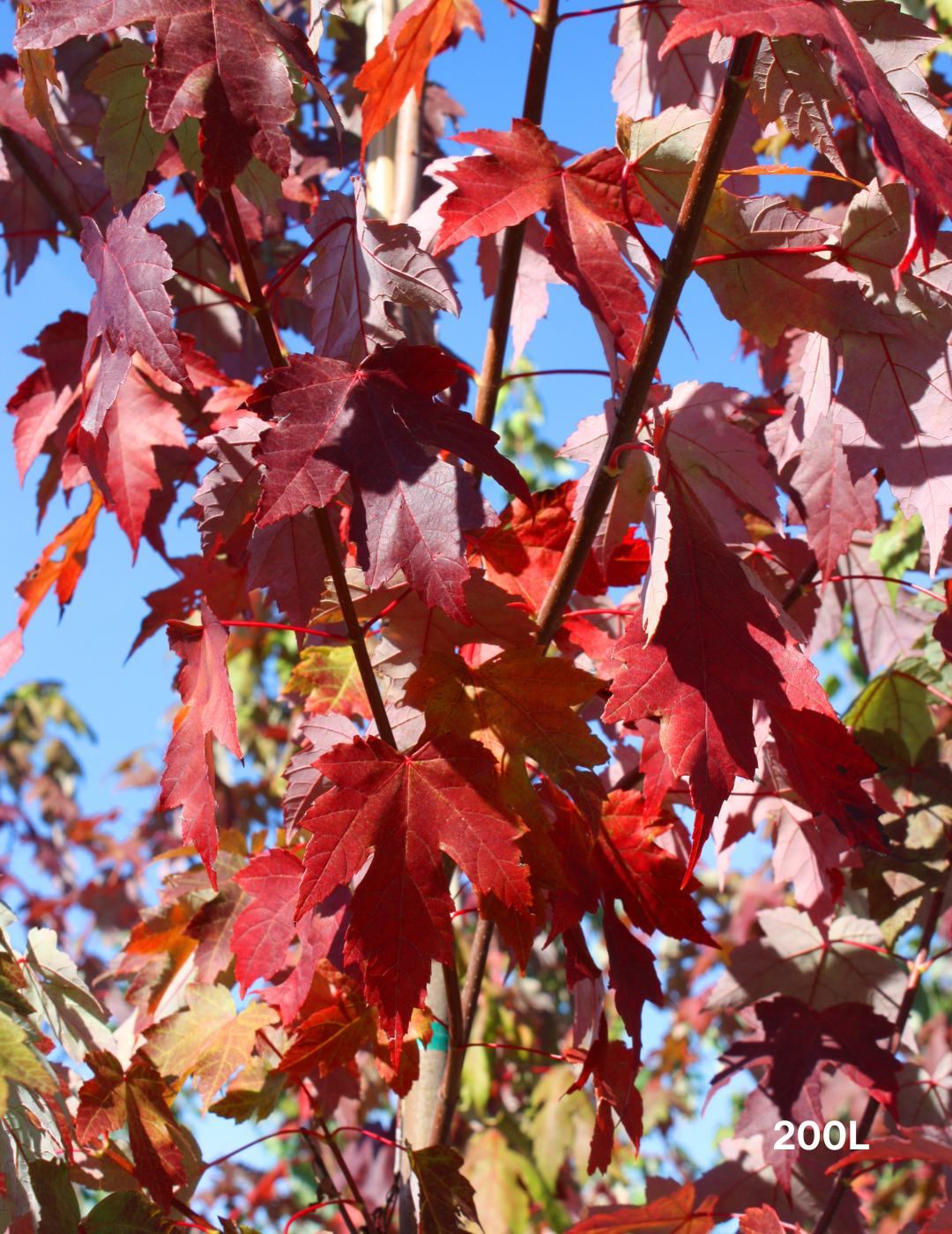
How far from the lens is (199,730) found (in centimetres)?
85

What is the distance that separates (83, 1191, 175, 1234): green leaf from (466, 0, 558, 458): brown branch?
913mm

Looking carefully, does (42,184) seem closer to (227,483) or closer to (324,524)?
(227,483)

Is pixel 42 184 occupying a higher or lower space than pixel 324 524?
higher

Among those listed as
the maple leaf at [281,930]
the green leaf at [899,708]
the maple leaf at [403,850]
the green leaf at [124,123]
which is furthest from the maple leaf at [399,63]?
the green leaf at [899,708]

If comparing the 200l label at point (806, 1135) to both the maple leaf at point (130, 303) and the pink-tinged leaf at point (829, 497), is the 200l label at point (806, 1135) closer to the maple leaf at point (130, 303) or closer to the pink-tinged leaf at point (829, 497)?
the pink-tinged leaf at point (829, 497)

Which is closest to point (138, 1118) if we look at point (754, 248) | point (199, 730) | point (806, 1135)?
point (199, 730)

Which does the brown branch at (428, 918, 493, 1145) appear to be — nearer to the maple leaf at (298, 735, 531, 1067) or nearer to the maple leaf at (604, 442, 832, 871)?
the maple leaf at (298, 735, 531, 1067)

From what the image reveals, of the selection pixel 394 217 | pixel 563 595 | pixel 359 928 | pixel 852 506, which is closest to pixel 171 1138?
pixel 359 928

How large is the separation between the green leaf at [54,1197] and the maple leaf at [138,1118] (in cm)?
5

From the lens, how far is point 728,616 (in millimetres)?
781

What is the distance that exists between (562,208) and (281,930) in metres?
0.77

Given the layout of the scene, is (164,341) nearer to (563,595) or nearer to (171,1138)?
(563,595)

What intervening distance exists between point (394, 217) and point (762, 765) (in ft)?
3.68

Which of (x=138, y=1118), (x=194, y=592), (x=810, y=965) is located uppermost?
(x=194, y=592)
